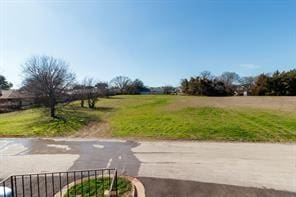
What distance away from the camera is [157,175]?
29.1 ft

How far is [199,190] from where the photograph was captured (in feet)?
25.0

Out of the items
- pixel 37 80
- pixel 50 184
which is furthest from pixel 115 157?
pixel 37 80

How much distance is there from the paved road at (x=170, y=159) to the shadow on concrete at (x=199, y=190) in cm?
34

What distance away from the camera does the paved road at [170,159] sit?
8.76 meters

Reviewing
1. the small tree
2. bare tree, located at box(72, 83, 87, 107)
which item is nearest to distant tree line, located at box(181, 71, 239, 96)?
bare tree, located at box(72, 83, 87, 107)

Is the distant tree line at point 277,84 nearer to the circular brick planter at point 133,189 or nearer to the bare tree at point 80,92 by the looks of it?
the bare tree at point 80,92

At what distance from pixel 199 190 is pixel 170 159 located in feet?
10.4

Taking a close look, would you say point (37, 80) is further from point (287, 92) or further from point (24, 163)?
point (287, 92)

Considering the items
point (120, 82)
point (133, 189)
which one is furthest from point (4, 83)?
point (133, 189)

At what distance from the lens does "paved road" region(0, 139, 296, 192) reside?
8.76 metres

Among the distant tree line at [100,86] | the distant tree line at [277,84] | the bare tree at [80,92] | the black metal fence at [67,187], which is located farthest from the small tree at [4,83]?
the black metal fence at [67,187]

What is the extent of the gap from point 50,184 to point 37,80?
18244 millimetres

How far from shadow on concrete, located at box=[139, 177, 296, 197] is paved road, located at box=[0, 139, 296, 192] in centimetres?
34

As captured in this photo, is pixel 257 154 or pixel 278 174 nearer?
pixel 278 174
